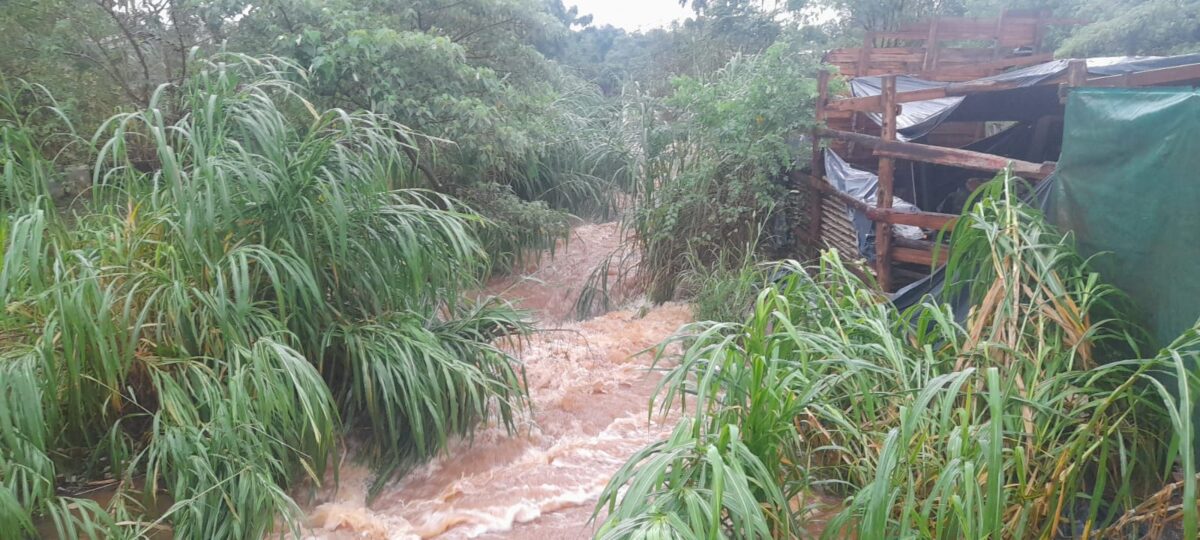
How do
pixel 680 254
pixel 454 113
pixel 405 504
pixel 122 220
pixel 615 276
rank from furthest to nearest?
1. pixel 615 276
2. pixel 680 254
3. pixel 454 113
4. pixel 405 504
5. pixel 122 220

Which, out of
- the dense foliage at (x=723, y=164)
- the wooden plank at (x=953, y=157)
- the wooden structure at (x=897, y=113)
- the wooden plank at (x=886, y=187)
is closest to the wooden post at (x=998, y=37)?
the wooden structure at (x=897, y=113)

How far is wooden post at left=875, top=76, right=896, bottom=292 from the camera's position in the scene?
187 inches

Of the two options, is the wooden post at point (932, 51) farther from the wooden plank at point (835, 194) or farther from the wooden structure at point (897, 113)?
the wooden plank at point (835, 194)

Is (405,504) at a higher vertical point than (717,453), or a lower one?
lower

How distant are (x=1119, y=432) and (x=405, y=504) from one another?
275 cm

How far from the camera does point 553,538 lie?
11.0ft

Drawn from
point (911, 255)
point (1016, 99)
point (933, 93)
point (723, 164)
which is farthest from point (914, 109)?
point (911, 255)

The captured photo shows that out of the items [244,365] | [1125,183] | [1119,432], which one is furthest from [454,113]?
[1119,432]

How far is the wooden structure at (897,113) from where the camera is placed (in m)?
4.13

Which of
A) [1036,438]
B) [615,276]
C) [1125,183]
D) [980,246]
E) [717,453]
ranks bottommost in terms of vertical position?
[615,276]

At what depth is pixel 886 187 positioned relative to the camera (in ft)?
15.6

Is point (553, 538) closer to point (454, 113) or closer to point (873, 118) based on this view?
point (454, 113)

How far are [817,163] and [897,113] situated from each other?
1.40 meters

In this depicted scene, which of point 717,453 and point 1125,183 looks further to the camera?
point 1125,183
